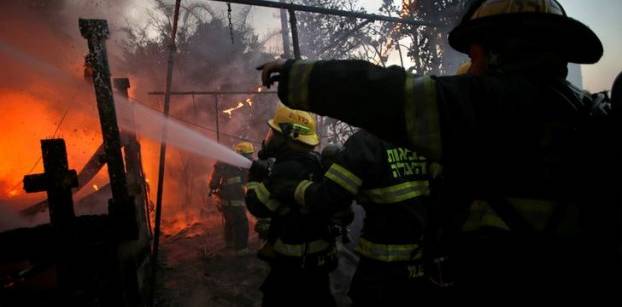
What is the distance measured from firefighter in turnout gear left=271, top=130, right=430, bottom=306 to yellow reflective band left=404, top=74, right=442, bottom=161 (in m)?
1.81

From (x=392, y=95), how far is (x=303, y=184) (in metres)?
2.35

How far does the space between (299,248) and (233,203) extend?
6.32 metres

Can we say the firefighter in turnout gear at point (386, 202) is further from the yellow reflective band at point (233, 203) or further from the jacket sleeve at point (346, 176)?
the yellow reflective band at point (233, 203)

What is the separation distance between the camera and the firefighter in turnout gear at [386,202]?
305 cm

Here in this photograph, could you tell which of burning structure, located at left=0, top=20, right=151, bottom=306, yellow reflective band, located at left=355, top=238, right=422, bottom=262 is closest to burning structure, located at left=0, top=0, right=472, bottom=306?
burning structure, located at left=0, top=20, right=151, bottom=306

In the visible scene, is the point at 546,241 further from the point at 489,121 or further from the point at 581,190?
the point at 489,121

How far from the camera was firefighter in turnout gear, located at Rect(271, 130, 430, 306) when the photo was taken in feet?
10.00

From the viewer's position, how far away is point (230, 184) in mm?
9922

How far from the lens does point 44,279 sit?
166 inches

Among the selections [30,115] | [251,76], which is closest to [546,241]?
[30,115]

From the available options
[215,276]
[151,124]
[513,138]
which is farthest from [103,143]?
[151,124]

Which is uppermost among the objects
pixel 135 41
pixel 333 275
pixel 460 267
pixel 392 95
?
pixel 135 41

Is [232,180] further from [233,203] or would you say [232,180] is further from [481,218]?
[481,218]

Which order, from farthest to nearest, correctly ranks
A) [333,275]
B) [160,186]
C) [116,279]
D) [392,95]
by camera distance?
[333,275], [160,186], [116,279], [392,95]
